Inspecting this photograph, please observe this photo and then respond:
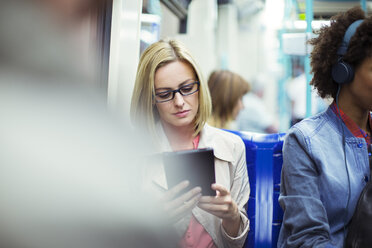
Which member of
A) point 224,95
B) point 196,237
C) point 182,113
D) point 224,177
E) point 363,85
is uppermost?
point 224,95

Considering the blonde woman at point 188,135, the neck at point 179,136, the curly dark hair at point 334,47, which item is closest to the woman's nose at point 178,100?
the blonde woman at point 188,135

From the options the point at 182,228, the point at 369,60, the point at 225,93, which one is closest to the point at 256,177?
the point at 182,228

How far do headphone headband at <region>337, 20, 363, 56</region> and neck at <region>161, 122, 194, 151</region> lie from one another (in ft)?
1.77

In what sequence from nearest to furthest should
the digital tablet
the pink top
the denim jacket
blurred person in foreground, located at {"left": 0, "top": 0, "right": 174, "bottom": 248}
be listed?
blurred person in foreground, located at {"left": 0, "top": 0, "right": 174, "bottom": 248}, the digital tablet, the denim jacket, the pink top

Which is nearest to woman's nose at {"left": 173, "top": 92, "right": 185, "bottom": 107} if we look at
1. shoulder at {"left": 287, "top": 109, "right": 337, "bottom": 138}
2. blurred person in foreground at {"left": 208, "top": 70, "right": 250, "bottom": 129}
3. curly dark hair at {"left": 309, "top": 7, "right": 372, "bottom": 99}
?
shoulder at {"left": 287, "top": 109, "right": 337, "bottom": 138}

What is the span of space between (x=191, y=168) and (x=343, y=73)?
569 mm

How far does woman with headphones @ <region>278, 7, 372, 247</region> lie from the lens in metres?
1.04

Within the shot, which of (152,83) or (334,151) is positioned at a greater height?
(152,83)

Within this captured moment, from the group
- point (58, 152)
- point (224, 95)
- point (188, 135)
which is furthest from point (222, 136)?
point (224, 95)

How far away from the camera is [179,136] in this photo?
3.85 feet

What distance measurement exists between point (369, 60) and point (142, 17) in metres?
0.87

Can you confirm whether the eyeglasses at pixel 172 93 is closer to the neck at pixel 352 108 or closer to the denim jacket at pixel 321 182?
the denim jacket at pixel 321 182

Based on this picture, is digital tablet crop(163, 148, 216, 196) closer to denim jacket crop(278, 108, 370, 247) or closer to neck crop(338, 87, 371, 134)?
denim jacket crop(278, 108, 370, 247)

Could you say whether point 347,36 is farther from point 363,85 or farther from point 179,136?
point 179,136
